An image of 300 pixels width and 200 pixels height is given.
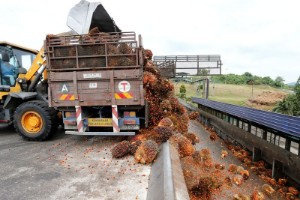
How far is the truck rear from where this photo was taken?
5902mm

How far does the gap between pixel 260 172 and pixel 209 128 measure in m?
4.77

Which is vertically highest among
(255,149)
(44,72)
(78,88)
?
(44,72)

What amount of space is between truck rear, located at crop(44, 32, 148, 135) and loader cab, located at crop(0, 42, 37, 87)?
8.92 feet

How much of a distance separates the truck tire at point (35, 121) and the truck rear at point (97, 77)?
625 mm

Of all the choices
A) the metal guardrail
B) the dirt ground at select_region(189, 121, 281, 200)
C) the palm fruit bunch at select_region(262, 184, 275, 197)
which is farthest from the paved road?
the metal guardrail

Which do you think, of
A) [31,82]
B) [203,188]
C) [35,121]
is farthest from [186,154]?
[31,82]

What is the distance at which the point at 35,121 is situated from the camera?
6.81m

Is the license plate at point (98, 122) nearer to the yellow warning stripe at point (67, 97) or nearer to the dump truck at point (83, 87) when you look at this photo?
the dump truck at point (83, 87)

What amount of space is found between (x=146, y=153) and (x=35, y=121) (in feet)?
12.4

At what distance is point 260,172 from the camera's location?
5.59m

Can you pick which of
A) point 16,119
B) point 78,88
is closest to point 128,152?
point 78,88

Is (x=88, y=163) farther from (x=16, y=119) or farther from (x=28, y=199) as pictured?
(x=16, y=119)

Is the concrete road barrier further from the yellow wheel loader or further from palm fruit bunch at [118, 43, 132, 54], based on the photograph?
the yellow wheel loader

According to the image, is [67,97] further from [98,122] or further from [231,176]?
[231,176]
